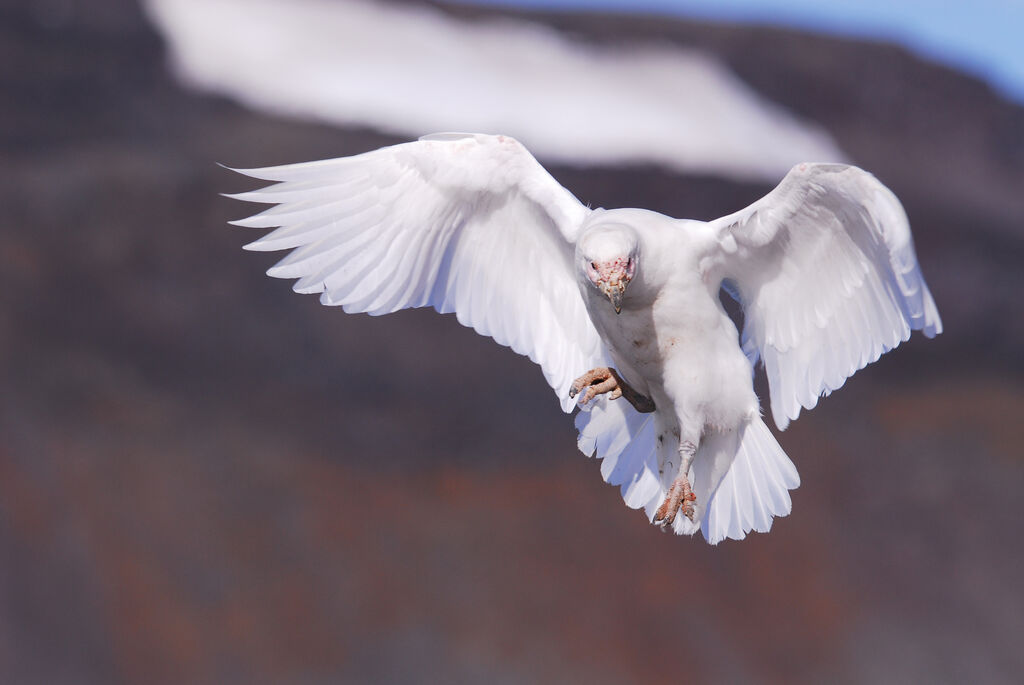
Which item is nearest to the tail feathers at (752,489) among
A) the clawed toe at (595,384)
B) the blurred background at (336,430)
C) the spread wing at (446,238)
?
the clawed toe at (595,384)

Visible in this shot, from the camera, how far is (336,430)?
498 inches

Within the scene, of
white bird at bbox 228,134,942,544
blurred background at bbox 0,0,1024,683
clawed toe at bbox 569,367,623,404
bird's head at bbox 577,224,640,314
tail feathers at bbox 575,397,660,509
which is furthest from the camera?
blurred background at bbox 0,0,1024,683

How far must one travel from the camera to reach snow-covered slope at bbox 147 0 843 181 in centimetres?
1300

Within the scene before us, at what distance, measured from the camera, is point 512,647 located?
41.3 feet

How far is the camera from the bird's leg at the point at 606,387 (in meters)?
4.68

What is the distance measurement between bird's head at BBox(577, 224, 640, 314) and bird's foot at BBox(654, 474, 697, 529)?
73cm

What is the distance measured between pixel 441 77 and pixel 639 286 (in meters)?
9.31

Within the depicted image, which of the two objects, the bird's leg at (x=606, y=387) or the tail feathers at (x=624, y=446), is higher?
the bird's leg at (x=606, y=387)

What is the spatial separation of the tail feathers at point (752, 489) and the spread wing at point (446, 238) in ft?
2.19

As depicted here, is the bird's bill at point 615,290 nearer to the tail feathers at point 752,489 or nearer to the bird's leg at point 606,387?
the bird's leg at point 606,387

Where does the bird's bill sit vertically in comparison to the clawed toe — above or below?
above

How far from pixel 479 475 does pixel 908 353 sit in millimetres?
5070

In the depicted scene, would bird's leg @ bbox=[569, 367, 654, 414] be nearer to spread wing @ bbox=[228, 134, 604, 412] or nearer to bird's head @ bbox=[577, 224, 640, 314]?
spread wing @ bbox=[228, 134, 604, 412]

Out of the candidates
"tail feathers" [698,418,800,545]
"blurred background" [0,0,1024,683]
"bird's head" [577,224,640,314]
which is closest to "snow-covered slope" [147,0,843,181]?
"blurred background" [0,0,1024,683]
